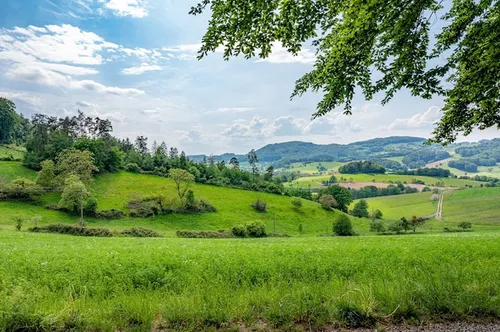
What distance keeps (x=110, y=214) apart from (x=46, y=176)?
20.7 meters

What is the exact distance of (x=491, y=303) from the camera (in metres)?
6.28

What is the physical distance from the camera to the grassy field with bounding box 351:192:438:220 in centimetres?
12312

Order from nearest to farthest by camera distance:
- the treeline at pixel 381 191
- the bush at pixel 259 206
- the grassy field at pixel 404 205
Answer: the bush at pixel 259 206 < the grassy field at pixel 404 205 < the treeline at pixel 381 191

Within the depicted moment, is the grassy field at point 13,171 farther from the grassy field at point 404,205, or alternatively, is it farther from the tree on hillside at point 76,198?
the grassy field at point 404,205

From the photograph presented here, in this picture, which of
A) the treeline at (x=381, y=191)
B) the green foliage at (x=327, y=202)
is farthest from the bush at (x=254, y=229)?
the treeline at (x=381, y=191)

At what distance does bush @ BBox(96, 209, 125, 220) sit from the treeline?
12743cm

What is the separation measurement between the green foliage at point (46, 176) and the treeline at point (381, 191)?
13834cm

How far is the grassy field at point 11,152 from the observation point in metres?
97.9

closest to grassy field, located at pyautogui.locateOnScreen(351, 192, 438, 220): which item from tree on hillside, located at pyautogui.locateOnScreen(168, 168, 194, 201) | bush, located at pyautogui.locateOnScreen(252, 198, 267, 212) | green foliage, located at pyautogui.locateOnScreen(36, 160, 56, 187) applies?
bush, located at pyautogui.locateOnScreen(252, 198, 267, 212)

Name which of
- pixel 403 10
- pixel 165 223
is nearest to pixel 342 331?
pixel 403 10

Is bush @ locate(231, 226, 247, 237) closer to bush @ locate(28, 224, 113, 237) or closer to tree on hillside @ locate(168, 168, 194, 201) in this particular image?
bush @ locate(28, 224, 113, 237)

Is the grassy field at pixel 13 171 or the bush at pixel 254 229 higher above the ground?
the grassy field at pixel 13 171

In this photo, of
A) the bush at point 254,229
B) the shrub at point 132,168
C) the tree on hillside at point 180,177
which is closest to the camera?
the bush at point 254,229

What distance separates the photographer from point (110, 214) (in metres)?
69.5
